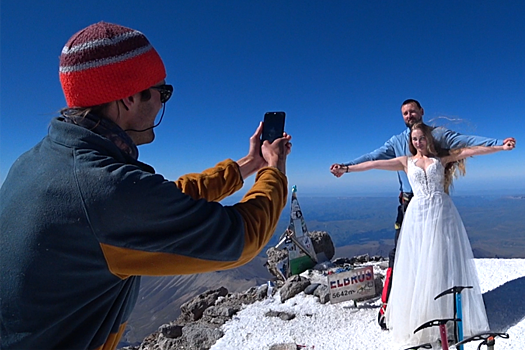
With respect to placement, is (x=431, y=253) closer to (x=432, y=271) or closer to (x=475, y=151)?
(x=432, y=271)

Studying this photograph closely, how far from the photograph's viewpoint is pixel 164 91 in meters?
1.37

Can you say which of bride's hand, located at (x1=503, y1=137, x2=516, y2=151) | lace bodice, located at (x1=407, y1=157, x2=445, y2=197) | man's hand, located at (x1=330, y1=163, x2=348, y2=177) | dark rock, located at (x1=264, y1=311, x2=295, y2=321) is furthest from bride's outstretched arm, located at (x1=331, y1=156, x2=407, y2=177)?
dark rock, located at (x1=264, y1=311, x2=295, y2=321)

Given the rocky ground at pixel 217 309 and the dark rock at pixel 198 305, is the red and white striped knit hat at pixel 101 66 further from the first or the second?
the dark rock at pixel 198 305

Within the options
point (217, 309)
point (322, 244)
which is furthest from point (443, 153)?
point (322, 244)

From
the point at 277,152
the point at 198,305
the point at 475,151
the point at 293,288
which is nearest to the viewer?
the point at 277,152

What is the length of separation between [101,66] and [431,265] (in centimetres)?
464

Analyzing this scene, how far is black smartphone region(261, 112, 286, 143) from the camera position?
169cm

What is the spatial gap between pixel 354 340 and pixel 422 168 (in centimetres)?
308

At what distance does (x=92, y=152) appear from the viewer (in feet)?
3.21

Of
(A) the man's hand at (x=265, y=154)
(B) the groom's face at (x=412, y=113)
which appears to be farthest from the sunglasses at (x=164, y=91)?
(B) the groom's face at (x=412, y=113)

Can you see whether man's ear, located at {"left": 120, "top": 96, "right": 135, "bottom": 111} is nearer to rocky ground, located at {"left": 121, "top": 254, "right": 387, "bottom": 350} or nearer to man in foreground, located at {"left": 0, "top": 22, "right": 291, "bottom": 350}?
man in foreground, located at {"left": 0, "top": 22, "right": 291, "bottom": 350}

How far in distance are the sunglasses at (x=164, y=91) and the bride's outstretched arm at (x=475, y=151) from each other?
4.30 m

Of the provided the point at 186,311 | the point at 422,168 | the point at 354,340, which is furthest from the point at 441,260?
the point at 186,311

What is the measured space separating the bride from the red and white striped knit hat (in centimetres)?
436
